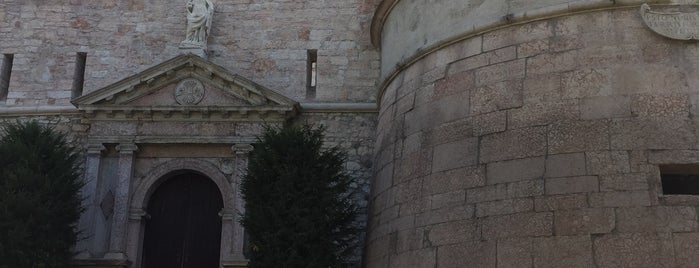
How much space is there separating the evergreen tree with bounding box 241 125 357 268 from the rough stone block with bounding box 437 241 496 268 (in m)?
2.17

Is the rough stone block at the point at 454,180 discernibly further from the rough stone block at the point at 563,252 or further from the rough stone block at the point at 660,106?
the rough stone block at the point at 660,106

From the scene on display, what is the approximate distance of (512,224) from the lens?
7.17m

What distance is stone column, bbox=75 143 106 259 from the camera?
37.3 feet

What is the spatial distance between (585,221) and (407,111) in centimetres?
310

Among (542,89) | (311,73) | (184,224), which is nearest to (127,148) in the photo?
(184,224)

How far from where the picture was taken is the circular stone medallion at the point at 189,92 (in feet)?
39.4

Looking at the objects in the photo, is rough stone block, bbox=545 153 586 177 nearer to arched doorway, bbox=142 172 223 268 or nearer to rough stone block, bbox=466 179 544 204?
rough stone block, bbox=466 179 544 204

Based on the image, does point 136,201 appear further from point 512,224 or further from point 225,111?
point 512,224

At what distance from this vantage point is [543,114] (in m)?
7.50

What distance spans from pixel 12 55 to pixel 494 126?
9.72m

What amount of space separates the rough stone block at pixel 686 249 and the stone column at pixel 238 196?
6508 millimetres

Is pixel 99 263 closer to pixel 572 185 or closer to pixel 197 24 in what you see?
pixel 197 24

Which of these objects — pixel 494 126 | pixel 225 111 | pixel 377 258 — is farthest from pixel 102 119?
pixel 494 126

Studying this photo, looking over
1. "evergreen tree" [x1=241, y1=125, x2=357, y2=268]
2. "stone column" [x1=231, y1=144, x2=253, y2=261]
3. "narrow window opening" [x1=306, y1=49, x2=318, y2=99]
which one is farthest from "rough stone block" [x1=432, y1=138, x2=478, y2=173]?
"narrow window opening" [x1=306, y1=49, x2=318, y2=99]
